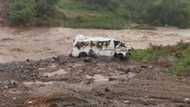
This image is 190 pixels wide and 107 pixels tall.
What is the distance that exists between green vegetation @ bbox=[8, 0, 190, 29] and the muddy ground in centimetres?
2104

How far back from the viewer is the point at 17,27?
50.0 m

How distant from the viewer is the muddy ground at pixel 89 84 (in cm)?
1850

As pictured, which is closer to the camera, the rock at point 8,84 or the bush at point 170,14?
the rock at point 8,84

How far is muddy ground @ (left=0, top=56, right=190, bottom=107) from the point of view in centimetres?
1850

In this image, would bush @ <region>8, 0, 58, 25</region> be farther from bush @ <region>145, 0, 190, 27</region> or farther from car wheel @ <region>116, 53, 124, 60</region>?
car wheel @ <region>116, 53, 124, 60</region>

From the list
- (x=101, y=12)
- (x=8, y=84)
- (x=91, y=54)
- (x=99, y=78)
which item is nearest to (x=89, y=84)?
(x=99, y=78)

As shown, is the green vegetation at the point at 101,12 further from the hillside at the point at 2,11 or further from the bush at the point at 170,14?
the hillside at the point at 2,11

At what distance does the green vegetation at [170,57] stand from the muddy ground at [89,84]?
2.22 feet

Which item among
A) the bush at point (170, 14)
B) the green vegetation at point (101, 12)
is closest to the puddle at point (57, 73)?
the green vegetation at point (101, 12)

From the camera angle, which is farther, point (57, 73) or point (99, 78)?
point (57, 73)

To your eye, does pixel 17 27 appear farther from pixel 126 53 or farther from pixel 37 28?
pixel 126 53

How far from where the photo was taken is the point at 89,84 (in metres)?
23.1

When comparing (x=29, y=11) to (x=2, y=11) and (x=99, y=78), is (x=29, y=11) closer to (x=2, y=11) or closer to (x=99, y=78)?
(x=2, y=11)

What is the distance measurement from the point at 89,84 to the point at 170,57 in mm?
8872
